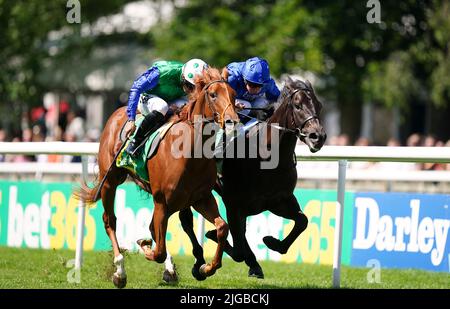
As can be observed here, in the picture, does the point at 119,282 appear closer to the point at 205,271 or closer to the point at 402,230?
the point at 205,271

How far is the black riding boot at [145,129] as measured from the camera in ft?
25.4

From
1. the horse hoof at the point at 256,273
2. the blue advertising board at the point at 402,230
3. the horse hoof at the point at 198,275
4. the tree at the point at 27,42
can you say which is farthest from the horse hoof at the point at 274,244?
the tree at the point at 27,42

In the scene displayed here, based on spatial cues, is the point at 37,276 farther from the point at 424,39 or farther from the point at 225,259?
the point at 424,39

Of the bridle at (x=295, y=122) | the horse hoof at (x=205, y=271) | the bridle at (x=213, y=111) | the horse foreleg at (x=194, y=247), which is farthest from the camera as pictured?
the horse foreleg at (x=194, y=247)

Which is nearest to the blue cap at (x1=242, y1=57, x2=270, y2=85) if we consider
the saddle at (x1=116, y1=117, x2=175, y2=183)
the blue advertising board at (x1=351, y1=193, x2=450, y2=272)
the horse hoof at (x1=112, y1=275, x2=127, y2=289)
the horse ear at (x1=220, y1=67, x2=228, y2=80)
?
the horse ear at (x1=220, y1=67, x2=228, y2=80)

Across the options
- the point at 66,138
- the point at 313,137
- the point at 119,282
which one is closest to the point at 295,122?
the point at 313,137

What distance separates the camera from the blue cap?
305 inches

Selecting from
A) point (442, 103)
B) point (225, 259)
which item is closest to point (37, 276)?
point (225, 259)

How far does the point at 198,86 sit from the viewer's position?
23.7 ft

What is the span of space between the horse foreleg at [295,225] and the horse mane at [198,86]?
3.65ft

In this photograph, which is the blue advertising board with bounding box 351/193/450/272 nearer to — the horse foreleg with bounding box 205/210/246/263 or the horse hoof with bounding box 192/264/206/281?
the horse foreleg with bounding box 205/210/246/263

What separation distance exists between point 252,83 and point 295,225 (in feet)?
3.85

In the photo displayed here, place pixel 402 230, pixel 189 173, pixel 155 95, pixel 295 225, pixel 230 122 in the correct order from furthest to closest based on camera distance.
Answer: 1. pixel 402 230
2. pixel 155 95
3. pixel 295 225
4. pixel 189 173
5. pixel 230 122

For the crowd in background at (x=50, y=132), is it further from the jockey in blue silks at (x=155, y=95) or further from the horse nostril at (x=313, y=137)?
the horse nostril at (x=313, y=137)
